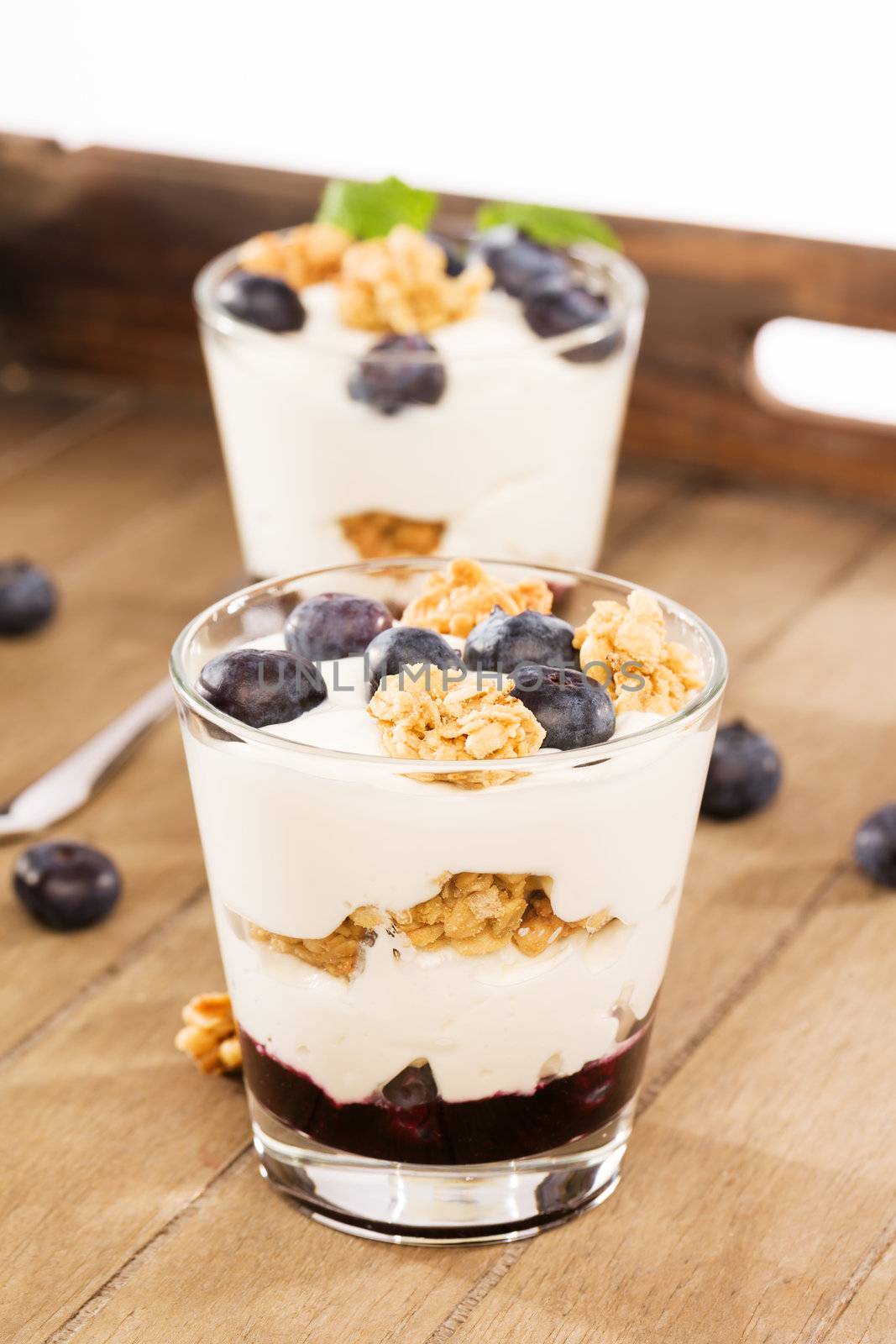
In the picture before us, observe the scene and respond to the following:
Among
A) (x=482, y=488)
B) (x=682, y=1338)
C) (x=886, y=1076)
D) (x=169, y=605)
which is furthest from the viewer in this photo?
(x=169, y=605)

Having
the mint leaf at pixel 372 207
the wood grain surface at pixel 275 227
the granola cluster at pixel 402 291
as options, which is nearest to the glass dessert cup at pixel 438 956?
the granola cluster at pixel 402 291

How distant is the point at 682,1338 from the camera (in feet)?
2.31

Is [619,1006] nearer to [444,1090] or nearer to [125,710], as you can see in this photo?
[444,1090]

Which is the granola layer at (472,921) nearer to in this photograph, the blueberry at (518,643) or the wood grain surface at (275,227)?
the blueberry at (518,643)

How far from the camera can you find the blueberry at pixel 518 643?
732mm

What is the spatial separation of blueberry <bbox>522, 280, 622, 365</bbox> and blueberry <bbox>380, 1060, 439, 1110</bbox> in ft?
2.11

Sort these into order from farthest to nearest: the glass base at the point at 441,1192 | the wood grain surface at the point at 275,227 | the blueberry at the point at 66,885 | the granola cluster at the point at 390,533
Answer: the wood grain surface at the point at 275,227 → the granola cluster at the point at 390,533 → the blueberry at the point at 66,885 → the glass base at the point at 441,1192

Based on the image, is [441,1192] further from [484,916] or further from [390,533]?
[390,533]

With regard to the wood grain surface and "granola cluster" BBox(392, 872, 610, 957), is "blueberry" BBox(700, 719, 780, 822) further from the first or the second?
the wood grain surface

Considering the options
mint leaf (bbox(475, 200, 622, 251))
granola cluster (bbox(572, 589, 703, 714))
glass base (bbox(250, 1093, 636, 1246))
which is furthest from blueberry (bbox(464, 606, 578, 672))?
mint leaf (bbox(475, 200, 622, 251))

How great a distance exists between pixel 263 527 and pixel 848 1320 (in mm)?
775

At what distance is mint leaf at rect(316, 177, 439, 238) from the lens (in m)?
1.30

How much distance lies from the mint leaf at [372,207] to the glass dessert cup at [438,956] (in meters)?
0.58

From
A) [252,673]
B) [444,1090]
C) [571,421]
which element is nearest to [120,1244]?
[444,1090]
